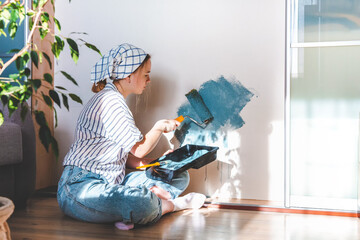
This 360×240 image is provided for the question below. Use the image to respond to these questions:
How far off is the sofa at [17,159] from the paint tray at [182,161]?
596 mm

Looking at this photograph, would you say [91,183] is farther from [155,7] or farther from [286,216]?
[155,7]

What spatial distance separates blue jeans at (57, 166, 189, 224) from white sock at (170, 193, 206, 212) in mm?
222

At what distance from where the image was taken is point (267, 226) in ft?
5.64

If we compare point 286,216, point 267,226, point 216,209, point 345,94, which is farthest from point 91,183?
point 345,94

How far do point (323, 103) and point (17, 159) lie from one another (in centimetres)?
148

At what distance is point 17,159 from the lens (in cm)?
190

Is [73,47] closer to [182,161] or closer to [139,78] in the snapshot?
[139,78]

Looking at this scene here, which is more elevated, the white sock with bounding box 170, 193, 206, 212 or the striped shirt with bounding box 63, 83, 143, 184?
the striped shirt with bounding box 63, 83, 143, 184

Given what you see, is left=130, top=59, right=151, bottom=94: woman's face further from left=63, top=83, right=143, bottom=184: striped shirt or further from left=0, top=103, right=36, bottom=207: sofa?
left=0, top=103, right=36, bottom=207: sofa

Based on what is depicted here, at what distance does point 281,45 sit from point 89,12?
44.8 inches

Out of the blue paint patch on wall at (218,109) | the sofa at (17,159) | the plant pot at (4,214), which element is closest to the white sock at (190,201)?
the blue paint patch on wall at (218,109)

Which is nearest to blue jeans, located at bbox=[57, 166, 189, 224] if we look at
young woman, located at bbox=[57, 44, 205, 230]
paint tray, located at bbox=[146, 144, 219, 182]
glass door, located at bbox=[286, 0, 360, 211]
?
young woman, located at bbox=[57, 44, 205, 230]

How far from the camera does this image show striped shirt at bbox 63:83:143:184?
72.9 inches

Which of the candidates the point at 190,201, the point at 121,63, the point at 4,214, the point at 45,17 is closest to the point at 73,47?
the point at 45,17
